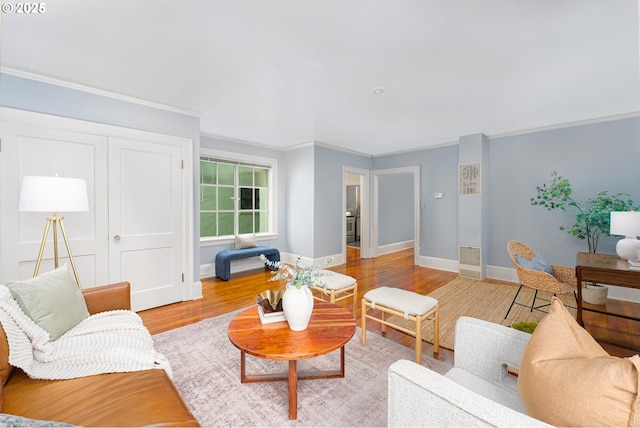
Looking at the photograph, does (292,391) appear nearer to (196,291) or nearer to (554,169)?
(196,291)

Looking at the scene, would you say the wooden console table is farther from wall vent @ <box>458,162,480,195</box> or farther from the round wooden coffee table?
wall vent @ <box>458,162,480,195</box>

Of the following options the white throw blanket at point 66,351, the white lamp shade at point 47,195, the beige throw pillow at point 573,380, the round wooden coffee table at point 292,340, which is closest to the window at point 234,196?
the white lamp shade at point 47,195

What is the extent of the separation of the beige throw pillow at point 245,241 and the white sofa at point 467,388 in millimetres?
4204

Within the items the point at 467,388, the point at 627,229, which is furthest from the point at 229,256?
the point at 627,229

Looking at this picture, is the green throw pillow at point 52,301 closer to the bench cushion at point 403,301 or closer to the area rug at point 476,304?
the bench cushion at point 403,301

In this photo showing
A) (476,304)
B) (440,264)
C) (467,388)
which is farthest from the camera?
(440,264)

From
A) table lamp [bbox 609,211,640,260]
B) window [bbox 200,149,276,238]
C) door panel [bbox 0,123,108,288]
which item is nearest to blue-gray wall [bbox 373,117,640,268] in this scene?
table lamp [bbox 609,211,640,260]

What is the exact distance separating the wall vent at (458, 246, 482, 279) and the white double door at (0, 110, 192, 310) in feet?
14.4

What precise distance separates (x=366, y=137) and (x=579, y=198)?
3284mm

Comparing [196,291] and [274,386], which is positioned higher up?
[196,291]

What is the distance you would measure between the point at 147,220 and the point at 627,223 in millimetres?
4907

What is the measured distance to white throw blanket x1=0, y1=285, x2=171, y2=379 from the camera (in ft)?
4.17

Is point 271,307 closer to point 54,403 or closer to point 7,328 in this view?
point 54,403

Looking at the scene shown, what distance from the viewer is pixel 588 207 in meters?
3.85
